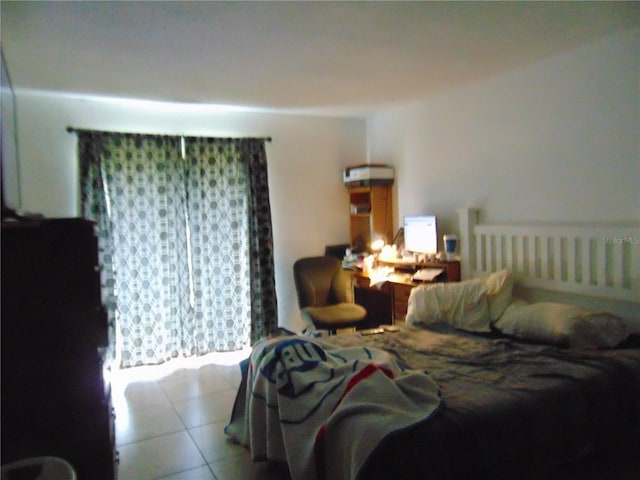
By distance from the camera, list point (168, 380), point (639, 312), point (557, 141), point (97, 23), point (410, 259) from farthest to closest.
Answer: point (410, 259) → point (168, 380) → point (557, 141) → point (639, 312) → point (97, 23)

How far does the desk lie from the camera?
13.3 feet

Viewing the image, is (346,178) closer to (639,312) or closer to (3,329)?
(639,312)

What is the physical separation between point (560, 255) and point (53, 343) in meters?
3.13

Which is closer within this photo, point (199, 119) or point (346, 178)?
point (199, 119)

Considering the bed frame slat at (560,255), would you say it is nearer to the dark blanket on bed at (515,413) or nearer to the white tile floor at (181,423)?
the dark blanket on bed at (515,413)

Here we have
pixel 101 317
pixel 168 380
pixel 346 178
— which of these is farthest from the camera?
pixel 346 178

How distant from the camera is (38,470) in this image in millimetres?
1807

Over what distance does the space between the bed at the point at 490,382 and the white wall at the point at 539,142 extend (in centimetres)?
24

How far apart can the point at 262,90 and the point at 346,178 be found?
158 cm

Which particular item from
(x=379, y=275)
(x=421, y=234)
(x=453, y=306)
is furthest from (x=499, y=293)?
(x=379, y=275)

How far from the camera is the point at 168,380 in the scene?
415 centimetres

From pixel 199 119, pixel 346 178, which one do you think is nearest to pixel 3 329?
pixel 199 119

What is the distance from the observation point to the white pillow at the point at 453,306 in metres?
3.39

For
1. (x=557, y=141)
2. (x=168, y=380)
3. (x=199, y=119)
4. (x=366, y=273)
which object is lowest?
(x=168, y=380)
